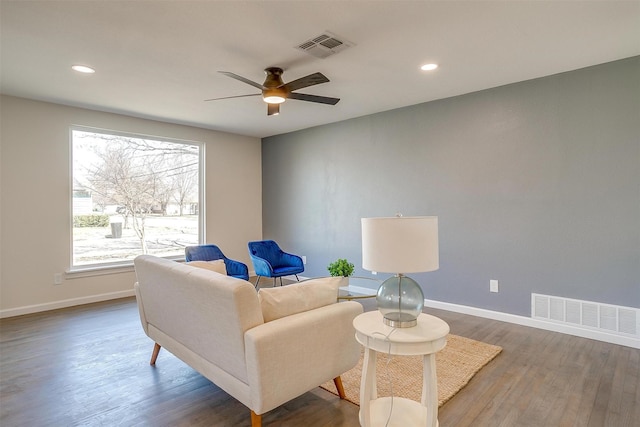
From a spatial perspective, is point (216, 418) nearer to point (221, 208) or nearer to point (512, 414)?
point (512, 414)

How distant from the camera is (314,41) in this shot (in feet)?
8.52

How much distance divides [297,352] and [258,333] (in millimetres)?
279

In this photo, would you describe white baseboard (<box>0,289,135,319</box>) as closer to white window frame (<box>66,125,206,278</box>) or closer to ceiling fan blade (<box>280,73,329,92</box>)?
white window frame (<box>66,125,206,278</box>)

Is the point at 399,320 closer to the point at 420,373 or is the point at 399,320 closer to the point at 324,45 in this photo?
the point at 420,373

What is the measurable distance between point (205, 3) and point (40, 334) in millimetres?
3483

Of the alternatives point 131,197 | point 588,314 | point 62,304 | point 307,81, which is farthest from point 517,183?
point 62,304

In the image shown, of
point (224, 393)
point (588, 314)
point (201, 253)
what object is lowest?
point (224, 393)

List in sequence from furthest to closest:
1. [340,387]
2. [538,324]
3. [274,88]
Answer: [538,324] < [274,88] < [340,387]

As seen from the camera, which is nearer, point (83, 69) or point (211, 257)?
point (83, 69)

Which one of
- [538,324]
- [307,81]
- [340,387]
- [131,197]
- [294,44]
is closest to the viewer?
[340,387]

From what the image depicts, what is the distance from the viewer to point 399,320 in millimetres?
1730

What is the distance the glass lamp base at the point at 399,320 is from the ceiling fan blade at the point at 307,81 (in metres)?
1.88

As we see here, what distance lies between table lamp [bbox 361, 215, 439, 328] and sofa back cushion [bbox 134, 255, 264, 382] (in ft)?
2.15

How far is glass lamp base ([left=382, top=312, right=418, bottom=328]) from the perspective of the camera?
5.63 ft
